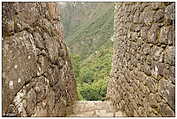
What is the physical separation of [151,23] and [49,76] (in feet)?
4.42

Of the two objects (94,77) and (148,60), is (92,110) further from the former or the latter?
(94,77)

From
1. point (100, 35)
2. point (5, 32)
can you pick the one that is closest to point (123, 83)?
point (5, 32)

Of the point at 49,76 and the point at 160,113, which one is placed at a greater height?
the point at 49,76

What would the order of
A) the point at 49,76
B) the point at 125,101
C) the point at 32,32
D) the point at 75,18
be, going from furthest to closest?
the point at 75,18
the point at 125,101
the point at 49,76
the point at 32,32

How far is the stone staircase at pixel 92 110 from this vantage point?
4.64m

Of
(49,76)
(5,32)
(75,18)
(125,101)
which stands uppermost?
(75,18)

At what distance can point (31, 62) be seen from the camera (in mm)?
3146

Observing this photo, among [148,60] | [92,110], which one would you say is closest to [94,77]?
Result: [92,110]

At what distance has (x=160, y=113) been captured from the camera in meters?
3.13

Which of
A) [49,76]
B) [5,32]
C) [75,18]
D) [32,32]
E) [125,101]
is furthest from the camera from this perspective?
[75,18]

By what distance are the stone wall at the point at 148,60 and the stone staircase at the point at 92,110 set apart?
206 mm

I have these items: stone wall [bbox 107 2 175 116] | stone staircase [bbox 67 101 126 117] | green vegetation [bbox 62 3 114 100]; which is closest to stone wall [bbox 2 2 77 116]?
stone staircase [bbox 67 101 126 117]

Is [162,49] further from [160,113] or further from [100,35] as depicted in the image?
[100,35]

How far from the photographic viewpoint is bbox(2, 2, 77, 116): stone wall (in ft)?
9.11
